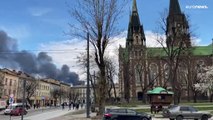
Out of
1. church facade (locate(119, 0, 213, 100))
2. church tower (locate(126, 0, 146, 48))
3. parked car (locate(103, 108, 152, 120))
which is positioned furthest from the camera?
church tower (locate(126, 0, 146, 48))

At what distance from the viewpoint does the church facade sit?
45.2 m

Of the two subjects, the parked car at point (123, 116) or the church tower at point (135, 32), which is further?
the church tower at point (135, 32)

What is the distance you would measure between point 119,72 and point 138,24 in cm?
3203

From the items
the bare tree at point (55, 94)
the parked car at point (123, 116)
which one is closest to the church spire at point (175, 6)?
the bare tree at point (55, 94)

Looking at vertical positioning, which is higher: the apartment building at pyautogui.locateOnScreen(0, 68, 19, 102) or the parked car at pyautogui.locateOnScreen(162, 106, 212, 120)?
the apartment building at pyautogui.locateOnScreen(0, 68, 19, 102)

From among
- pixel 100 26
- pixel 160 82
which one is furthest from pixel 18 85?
pixel 100 26

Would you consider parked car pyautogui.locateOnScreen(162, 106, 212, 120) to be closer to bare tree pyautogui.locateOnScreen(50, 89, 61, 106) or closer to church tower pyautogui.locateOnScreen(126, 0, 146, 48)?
church tower pyautogui.locateOnScreen(126, 0, 146, 48)

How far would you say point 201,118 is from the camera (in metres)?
26.5

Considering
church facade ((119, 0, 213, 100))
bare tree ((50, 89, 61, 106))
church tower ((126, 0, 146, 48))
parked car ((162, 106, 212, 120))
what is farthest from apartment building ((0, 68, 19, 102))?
parked car ((162, 106, 212, 120))

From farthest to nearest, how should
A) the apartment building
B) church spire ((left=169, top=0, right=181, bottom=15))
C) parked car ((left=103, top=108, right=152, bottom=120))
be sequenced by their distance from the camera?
church spire ((left=169, top=0, right=181, bottom=15)), the apartment building, parked car ((left=103, top=108, right=152, bottom=120))

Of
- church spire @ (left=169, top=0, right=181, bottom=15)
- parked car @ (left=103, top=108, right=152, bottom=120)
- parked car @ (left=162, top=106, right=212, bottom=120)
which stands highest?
church spire @ (left=169, top=0, right=181, bottom=15)

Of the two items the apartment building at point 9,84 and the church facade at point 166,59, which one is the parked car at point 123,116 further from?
the apartment building at point 9,84

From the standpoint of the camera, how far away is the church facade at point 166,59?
45219mm

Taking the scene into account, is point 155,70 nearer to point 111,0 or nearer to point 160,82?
point 160,82
